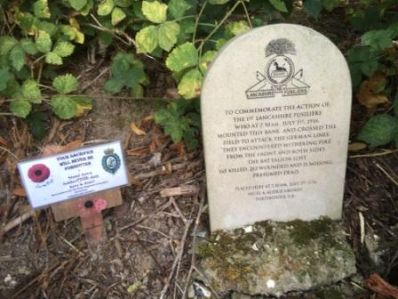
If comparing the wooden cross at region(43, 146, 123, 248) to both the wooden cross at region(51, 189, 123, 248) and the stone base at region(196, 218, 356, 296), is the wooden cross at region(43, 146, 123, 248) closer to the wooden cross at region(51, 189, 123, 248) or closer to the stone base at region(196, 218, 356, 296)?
the wooden cross at region(51, 189, 123, 248)

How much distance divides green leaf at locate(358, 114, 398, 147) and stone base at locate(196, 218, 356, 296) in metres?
0.38

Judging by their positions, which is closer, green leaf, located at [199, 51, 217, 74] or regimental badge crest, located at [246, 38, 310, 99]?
regimental badge crest, located at [246, 38, 310, 99]

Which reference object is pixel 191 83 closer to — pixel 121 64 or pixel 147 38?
pixel 147 38

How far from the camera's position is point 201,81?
1.72 metres

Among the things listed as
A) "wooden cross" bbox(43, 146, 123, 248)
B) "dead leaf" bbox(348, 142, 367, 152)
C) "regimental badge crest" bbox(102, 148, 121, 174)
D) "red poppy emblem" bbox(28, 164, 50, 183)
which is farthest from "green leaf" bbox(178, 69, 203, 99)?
"dead leaf" bbox(348, 142, 367, 152)

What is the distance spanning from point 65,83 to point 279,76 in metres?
0.87

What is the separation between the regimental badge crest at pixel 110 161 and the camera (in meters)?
1.69

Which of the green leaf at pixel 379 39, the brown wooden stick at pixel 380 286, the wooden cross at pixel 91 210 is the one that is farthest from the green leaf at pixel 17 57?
the brown wooden stick at pixel 380 286

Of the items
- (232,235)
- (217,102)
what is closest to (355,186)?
(232,235)

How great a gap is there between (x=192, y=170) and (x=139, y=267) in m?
0.46

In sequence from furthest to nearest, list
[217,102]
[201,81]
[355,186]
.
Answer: [355,186]
[201,81]
[217,102]

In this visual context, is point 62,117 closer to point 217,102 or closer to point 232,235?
point 217,102

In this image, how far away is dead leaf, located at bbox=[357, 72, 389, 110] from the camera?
2086 mm

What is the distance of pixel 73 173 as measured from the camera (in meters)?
1.70
